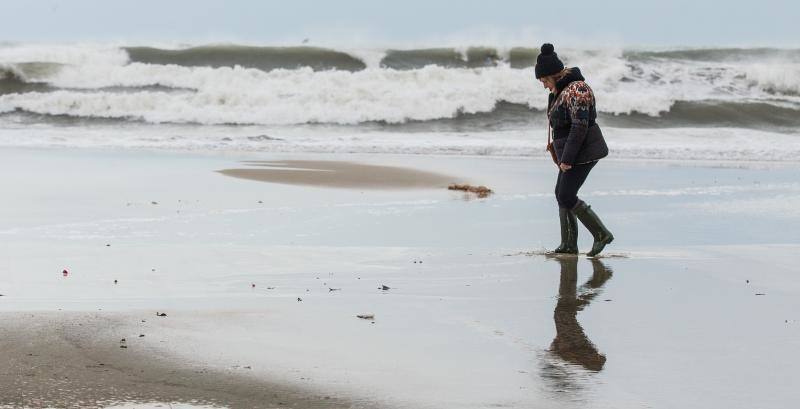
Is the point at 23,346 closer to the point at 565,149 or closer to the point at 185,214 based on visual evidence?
the point at 565,149

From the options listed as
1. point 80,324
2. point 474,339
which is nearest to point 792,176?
point 474,339

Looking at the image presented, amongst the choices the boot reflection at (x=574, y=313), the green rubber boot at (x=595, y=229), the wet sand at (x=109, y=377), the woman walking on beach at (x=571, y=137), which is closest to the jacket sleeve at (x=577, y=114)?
the woman walking on beach at (x=571, y=137)

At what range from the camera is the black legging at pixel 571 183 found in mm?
7164

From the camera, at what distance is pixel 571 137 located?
6953 millimetres

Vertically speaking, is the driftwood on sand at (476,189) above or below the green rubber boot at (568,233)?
below

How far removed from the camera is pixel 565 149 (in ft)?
23.1

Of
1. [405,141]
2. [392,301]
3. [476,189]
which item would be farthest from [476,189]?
[405,141]

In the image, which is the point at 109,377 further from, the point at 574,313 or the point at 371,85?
the point at 371,85

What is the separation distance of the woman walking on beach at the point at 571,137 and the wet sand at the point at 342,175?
4.67 metres

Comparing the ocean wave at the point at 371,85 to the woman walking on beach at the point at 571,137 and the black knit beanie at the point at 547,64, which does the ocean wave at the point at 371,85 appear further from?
the black knit beanie at the point at 547,64

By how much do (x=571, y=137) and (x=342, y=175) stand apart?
21.2ft

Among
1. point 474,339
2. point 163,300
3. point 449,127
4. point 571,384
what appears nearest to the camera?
point 571,384

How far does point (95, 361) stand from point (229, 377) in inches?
23.5

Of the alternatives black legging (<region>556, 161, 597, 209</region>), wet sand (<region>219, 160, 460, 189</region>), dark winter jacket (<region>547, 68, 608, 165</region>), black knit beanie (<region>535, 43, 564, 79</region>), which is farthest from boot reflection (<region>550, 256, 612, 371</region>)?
wet sand (<region>219, 160, 460, 189</region>)
